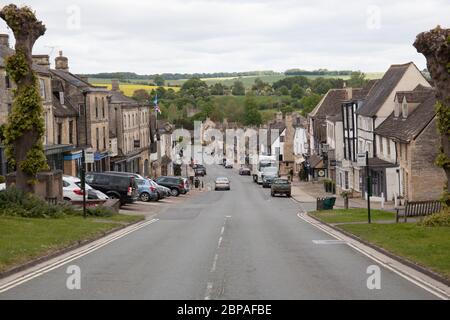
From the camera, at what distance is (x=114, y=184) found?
47.1 metres

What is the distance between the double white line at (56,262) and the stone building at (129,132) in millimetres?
45825

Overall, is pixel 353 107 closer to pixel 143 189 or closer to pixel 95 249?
pixel 143 189

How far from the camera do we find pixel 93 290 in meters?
15.9

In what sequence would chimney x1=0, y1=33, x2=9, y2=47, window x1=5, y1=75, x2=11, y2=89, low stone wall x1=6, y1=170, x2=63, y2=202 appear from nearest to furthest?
low stone wall x1=6, y1=170, x2=63, y2=202 → window x1=5, y1=75, x2=11, y2=89 → chimney x1=0, y1=33, x2=9, y2=47

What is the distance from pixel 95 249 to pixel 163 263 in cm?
453

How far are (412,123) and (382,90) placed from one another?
12.0 meters

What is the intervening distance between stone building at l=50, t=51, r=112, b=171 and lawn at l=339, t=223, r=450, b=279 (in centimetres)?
3637

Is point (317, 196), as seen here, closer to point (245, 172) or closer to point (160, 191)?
point (160, 191)

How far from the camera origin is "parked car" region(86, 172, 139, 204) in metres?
46.9

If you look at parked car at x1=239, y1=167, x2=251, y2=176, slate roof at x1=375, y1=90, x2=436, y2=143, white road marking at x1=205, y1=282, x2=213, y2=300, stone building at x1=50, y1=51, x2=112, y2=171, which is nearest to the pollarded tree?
white road marking at x1=205, y1=282, x2=213, y2=300

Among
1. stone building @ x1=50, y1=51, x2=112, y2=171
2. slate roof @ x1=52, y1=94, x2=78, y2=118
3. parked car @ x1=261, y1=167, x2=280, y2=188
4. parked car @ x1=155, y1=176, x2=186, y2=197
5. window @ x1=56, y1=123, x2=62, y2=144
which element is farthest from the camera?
parked car @ x1=261, y1=167, x2=280, y2=188

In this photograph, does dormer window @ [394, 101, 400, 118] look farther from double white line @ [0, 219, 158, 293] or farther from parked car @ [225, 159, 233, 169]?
parked car @ [225, 159, 233, 169]

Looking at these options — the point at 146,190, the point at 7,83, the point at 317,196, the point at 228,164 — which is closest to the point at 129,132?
the point at 317,196
